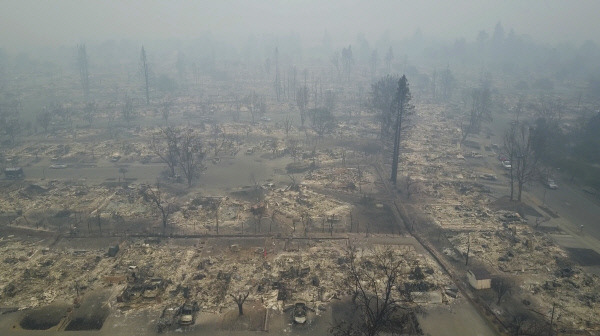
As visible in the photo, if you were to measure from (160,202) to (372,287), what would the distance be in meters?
22.0

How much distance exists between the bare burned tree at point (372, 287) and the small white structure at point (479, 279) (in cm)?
469

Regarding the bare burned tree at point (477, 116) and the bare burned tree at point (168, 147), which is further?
the bare burned tree at point (477, 116)

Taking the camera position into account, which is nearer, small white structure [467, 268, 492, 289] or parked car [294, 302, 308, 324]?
parked car [294, 302, 308, 324]

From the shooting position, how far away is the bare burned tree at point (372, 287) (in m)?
21.3

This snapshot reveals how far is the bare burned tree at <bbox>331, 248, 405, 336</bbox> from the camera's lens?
21344 mm

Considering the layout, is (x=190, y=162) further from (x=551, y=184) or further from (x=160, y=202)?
(x=551, y=184)

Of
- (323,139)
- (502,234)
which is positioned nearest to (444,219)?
(502,234)

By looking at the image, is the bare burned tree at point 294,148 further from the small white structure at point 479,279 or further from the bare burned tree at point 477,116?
the small white structure at point 479,279

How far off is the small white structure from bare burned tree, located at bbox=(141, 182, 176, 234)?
79.1 feet

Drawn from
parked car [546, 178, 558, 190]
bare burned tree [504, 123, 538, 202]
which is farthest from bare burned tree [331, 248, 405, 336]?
parked car [546, 178, 558, 190]

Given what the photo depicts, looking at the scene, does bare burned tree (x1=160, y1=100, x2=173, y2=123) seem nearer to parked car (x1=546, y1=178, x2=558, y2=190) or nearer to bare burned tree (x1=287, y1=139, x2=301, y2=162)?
bare burned tree (x1=287, y1=139, x2=301, y2=162)

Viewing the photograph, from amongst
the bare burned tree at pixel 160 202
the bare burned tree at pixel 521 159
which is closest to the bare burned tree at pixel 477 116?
the bare burned tree at pixel 521 159

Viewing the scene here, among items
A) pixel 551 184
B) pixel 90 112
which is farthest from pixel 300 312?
pixel 90 112

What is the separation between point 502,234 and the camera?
106 feet
